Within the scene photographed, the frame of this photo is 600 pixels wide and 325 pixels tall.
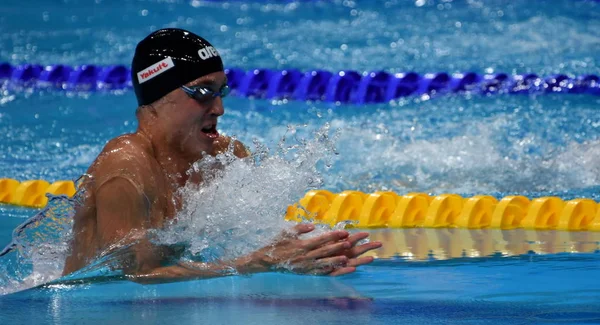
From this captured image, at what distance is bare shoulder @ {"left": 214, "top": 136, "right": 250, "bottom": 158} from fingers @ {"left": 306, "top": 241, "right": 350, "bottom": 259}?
0.57 m

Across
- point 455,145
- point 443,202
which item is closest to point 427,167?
point 455,145

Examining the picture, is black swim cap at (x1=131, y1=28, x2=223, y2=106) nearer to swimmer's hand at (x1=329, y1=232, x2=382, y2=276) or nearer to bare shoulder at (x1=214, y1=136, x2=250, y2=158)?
bare shoulder at (x1=214, y1=136, x2=250, y2=158)

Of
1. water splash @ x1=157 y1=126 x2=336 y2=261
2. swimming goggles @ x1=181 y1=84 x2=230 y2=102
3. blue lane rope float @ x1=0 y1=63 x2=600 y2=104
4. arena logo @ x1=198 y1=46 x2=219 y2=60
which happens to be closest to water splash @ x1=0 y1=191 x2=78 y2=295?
water splash @ x1=157 y1=126 x2=336 y2=261

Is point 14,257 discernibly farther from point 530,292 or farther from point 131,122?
point 131,122

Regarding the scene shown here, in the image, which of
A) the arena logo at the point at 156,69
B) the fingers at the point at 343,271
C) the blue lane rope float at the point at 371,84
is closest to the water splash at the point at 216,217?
the fingers at the point at 343,271

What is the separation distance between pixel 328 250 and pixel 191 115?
62 cm

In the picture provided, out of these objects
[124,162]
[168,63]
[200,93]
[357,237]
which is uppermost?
[168,63]

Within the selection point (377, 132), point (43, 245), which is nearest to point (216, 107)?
point (43, 245)

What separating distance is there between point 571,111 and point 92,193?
5093 mm

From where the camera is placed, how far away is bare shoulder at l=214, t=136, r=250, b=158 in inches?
128

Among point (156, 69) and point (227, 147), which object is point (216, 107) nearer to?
point (156, 69)

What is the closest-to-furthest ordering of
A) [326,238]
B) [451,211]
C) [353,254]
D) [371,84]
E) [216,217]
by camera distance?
[326,238] → [353,254] → [216,217] → [451,211] → [371,84]

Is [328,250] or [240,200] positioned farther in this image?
[240,200]

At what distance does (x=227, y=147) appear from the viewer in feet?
10.8
